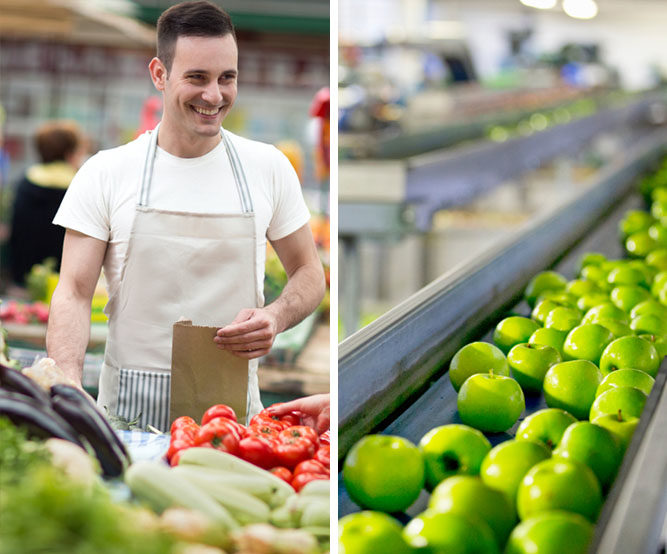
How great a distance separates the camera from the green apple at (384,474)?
4.38 ft

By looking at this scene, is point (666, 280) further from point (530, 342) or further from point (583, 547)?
point (583, 547)

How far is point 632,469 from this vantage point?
3.98 ft

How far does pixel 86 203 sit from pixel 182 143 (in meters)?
0.23

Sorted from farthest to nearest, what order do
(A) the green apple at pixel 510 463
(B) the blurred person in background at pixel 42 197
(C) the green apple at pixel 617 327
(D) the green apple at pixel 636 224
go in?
(B) the blurred person in background at pixel 42 197 < (D) the green apple at pixel 636 224 < (C) the green apple at pixel 617 327 < (A) the green apple at pixel 510 463

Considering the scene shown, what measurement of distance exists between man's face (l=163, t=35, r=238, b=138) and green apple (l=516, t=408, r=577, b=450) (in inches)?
32.3

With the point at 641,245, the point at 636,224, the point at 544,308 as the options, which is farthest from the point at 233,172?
the point at 636,224

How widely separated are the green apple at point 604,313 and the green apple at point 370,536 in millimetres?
1197

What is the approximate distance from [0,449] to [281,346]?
8.26 feet

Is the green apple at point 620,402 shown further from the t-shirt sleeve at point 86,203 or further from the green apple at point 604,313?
the t-shirt sleeve at point 86,203

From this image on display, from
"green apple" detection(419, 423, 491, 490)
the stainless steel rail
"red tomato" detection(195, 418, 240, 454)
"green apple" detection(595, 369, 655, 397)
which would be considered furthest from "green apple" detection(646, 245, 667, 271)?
"red tomato" detection(195, 418, 240, 454)

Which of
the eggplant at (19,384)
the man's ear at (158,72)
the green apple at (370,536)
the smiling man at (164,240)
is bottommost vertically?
the green apple at (370,536)

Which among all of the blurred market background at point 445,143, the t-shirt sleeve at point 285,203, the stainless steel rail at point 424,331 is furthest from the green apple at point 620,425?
the blurred market background at point 445,143

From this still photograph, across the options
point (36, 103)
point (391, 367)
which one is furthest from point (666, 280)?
point (36, 103)

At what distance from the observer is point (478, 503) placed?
3.94ft
